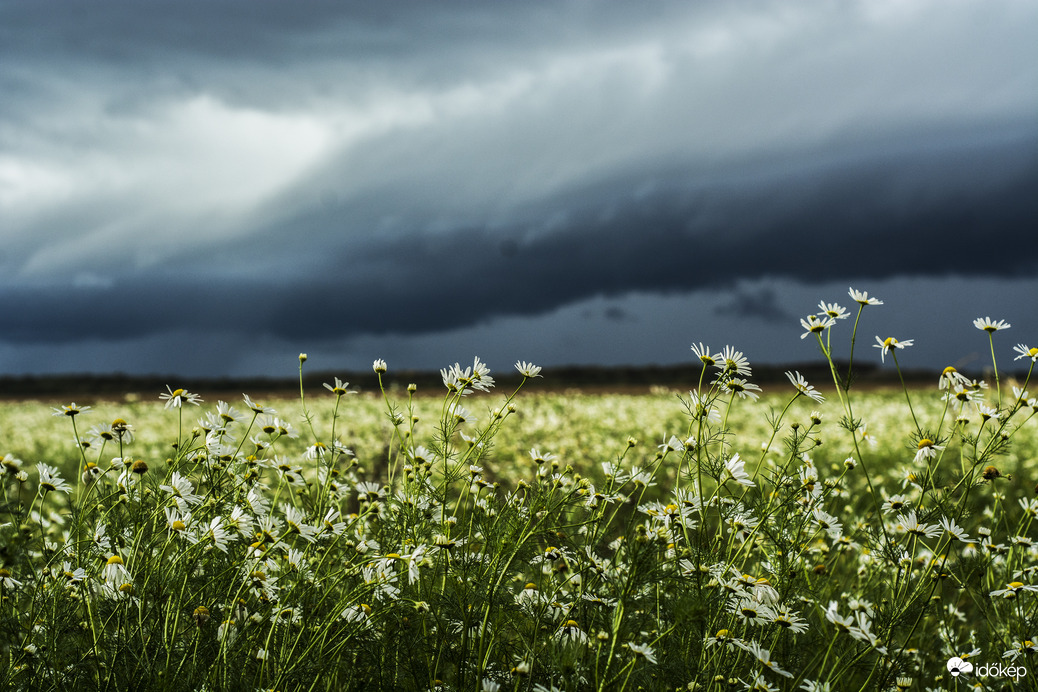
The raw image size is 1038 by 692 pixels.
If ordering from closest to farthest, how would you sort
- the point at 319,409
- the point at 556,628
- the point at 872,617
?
the point at 556,628 < the point at 872,617 < the point at 319,409

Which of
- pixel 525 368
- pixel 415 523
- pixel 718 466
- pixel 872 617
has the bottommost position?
pixel 872 617

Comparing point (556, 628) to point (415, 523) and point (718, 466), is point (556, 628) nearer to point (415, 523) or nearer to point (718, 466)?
point (415, 523)

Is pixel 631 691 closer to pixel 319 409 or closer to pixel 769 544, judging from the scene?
pixel 769 544

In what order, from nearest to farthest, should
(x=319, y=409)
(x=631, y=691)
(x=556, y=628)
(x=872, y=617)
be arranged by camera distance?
(x=631, y=691), (x=556, y=628), (x=872, y=617), (x=319, y=409)

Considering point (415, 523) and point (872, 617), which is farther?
point (872, 617)

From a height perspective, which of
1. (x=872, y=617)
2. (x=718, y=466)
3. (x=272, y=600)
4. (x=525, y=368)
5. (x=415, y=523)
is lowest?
(x=872, y=617)

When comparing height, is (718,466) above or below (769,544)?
above

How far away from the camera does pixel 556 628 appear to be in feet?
9.21

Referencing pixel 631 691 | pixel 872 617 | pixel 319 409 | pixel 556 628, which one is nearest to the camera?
pixel 631 691

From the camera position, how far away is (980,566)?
2.95 meters

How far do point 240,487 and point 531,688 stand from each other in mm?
1367

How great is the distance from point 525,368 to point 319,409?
13874 mm

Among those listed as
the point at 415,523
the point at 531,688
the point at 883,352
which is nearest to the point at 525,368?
the point at 415,523

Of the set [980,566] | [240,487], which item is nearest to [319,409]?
[240,487]
